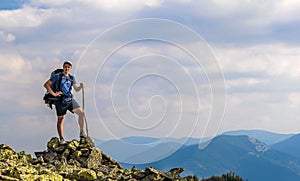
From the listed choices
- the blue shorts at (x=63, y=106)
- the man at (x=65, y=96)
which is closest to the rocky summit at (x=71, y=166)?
the man at (x=65, y=96)

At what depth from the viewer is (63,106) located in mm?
25938

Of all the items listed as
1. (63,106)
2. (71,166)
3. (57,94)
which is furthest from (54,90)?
(71,166)

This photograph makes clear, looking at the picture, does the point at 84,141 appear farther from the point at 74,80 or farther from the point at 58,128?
the point at 74,80

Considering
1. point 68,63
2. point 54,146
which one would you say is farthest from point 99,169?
point 68,63

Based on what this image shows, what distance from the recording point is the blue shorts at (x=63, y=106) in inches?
1017

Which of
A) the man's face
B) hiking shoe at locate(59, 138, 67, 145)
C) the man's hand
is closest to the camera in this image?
the man's face

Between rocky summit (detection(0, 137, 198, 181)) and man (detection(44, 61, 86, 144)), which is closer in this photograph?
rocky summit (detection(0, 137, 198, 181))

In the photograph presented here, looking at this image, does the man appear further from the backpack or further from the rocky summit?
the rocky summit

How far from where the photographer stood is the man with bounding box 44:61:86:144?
82.5 ft

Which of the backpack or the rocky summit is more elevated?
the backpack

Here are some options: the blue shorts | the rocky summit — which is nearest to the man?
the blue shorts

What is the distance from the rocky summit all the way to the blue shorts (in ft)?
5.40

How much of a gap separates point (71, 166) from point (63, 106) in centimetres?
412

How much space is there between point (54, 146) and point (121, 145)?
403 centimetres
